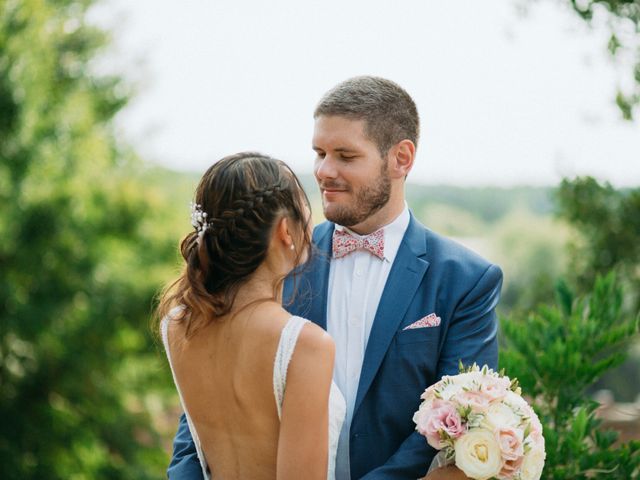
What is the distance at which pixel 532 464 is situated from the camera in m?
2.35

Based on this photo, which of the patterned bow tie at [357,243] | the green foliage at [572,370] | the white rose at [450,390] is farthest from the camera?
the green foliage at [572,370]

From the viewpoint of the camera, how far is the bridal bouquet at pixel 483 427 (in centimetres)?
231

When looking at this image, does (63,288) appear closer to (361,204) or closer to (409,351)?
(361,204)

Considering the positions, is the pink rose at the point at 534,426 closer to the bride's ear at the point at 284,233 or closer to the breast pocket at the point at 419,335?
the breast pocket at the point at 419,335

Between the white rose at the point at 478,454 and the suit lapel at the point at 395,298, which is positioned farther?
the suit lapel at the point at 395,298

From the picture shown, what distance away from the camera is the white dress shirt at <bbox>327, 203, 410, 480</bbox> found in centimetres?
288

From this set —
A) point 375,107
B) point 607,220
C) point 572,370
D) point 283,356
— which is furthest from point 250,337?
point 607,220

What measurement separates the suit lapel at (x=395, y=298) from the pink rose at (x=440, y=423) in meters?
0.39

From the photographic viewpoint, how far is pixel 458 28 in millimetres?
21125

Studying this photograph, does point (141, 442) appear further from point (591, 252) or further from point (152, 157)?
point (591, 252)

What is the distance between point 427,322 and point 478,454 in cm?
61

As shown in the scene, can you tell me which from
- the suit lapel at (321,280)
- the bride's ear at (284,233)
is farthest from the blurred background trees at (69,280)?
the bride's ear at (284,233)

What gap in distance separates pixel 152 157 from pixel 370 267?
16.9 metres

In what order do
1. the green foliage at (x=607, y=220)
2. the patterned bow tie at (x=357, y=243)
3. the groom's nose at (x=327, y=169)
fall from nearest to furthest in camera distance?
1. the groom's nose at (x=327, y=169)
2. the patterned bow tie at (x=357, y=243)
3. the green foliage at (x=607, y=220)
